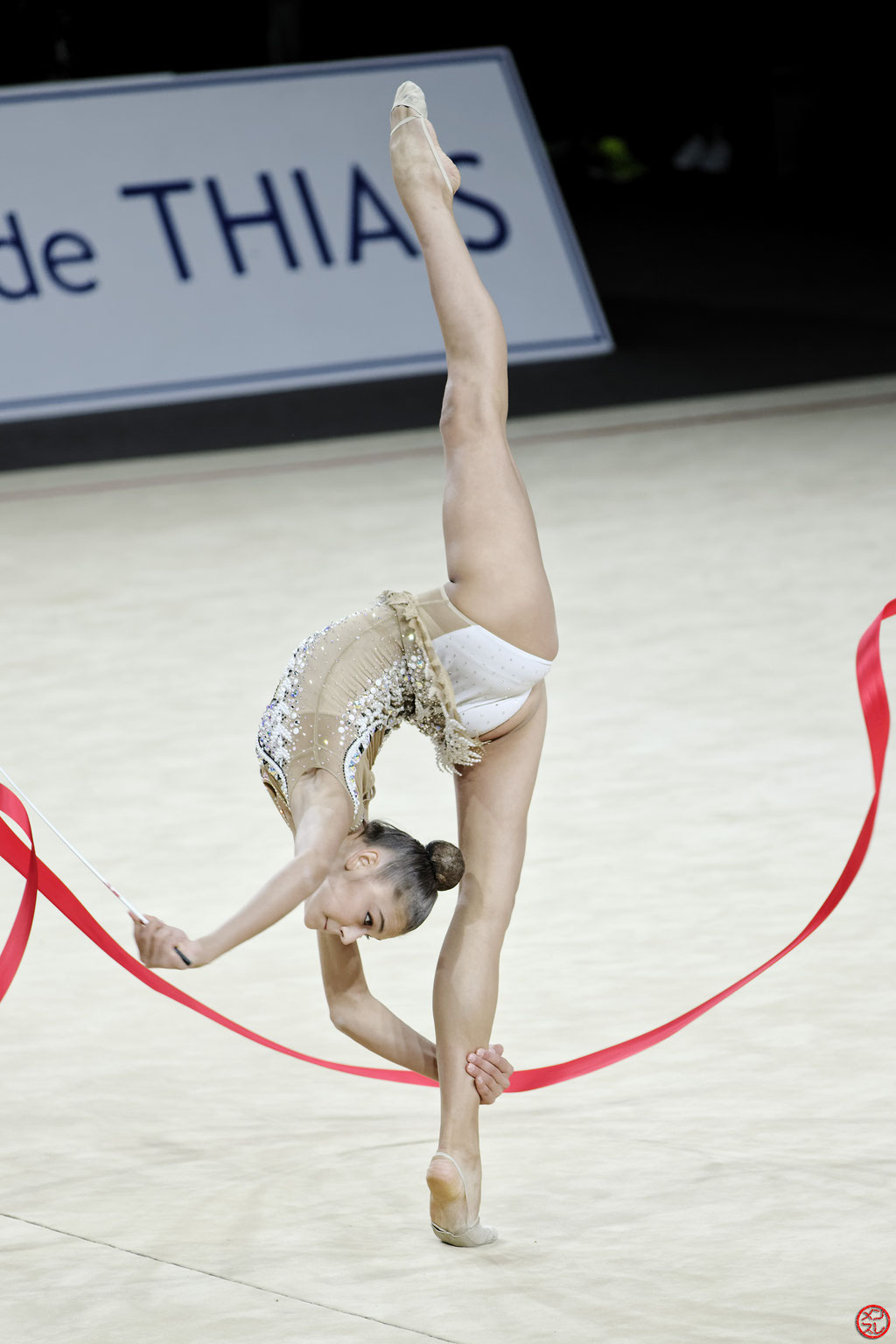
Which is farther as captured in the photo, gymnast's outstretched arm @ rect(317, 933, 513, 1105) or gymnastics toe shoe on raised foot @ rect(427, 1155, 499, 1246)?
gymnast's outstretched arm @ rect(317, 933, 513, 1105)

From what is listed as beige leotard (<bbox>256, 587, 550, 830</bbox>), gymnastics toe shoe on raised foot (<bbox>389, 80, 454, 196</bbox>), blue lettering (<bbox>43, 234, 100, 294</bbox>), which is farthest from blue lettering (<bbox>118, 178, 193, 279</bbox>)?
beige leotard (<bbox>256, 587, 550, 830</bbox>)

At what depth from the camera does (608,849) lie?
378 centimetres

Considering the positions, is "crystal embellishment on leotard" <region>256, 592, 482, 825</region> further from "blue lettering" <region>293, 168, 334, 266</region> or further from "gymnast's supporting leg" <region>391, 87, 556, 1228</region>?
"blue lettering" <region>293, 168, 334, 266</region>

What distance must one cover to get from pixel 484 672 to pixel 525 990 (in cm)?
87

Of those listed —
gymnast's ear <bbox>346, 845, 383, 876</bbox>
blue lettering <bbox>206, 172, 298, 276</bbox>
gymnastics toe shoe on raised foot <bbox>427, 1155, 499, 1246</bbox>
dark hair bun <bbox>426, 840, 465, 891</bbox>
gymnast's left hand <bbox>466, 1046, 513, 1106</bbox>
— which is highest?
gymnast's ear <bbox>346, 845, 383, 876</bbox>

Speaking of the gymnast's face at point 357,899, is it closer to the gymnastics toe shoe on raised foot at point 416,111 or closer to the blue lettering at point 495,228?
the gymnastics toe shoe on raised foot at point 416,111

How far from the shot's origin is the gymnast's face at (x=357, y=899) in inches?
92.0

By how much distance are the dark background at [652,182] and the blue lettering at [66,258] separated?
69cm

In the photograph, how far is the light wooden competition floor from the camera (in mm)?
2242

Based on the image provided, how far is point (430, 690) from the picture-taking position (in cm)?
246

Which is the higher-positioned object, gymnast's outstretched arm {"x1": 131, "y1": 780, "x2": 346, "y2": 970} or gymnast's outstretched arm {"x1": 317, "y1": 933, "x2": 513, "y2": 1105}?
gymnast's outstretched arm {"x1": 131, "y1": 780, "x2": 346, "y2": 970}


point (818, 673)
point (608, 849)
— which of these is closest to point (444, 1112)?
point (608, 849)

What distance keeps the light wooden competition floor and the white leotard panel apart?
0.65 meters

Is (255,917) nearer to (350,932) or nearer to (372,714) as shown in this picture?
(350,932)
